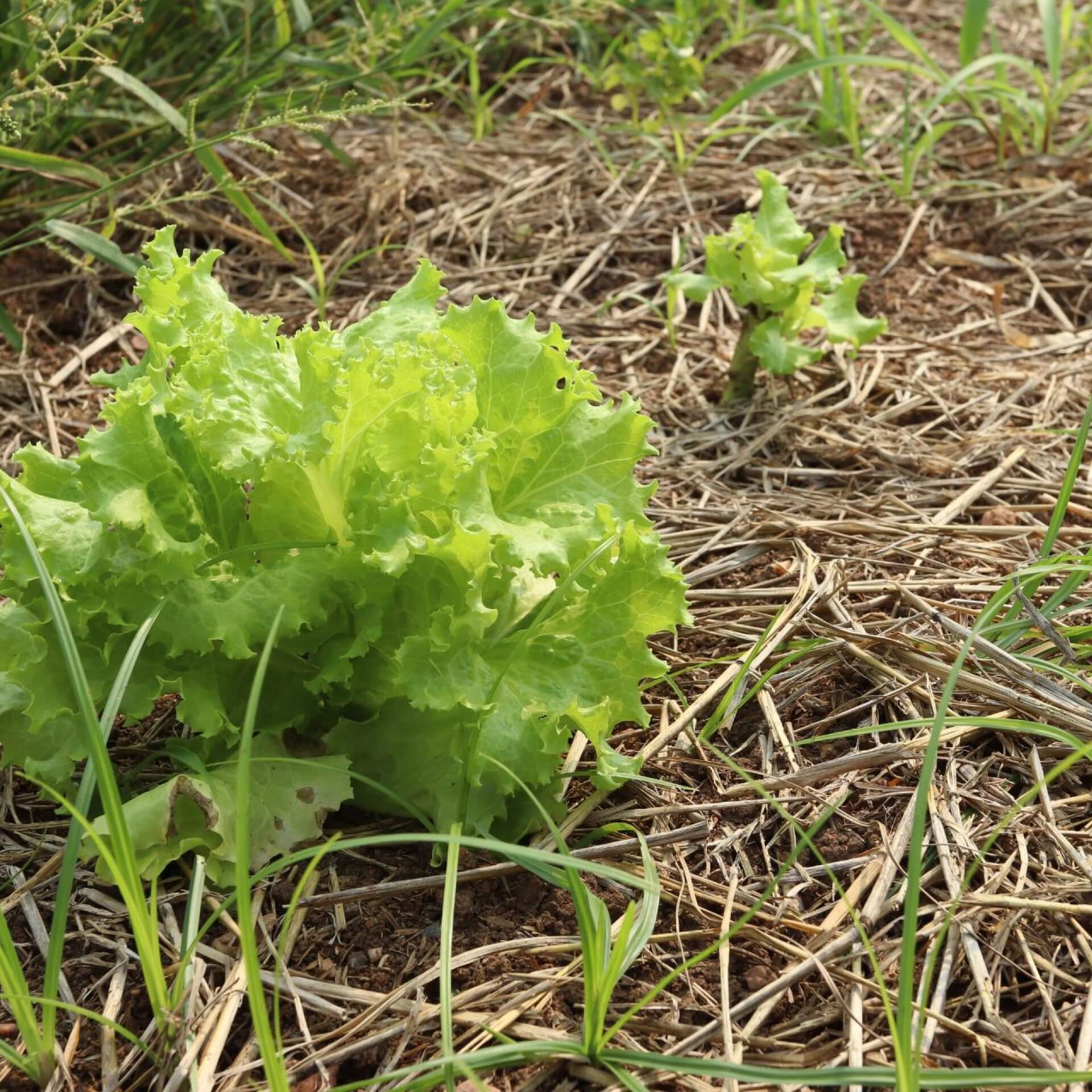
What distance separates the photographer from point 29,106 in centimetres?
300

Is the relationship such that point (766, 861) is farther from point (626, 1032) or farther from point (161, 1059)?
point (161, 1059)

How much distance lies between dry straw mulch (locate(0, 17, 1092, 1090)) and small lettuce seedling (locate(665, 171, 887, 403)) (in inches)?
6.6

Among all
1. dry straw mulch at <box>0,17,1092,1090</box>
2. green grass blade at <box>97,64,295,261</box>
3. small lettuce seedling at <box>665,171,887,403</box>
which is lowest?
dry straw mulch at <box>0,17,1092,1090</box>

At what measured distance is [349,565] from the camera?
5.27ft

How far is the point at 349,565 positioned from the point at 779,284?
1.40 metres

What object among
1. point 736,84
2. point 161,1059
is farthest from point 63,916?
point 736,84

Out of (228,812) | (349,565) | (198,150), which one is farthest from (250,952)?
(198,150)

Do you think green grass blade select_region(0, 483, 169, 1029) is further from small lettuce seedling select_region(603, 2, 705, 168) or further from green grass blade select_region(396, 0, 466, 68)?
small lettuce seedling select_region(603, 2, 705, 168)

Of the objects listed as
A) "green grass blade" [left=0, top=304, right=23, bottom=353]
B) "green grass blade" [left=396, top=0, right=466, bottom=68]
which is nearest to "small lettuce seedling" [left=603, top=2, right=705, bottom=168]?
Answer: "green grass blade" [left=396, top=0, right=466, bottom=68]

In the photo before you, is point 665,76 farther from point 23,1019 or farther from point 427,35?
point 23,1019

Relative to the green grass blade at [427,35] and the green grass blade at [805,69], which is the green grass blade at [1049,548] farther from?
the green grass blade at [427,35]

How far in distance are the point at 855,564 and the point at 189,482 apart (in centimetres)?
119

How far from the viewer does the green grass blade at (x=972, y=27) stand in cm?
347

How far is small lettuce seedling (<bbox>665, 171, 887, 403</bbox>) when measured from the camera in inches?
104
